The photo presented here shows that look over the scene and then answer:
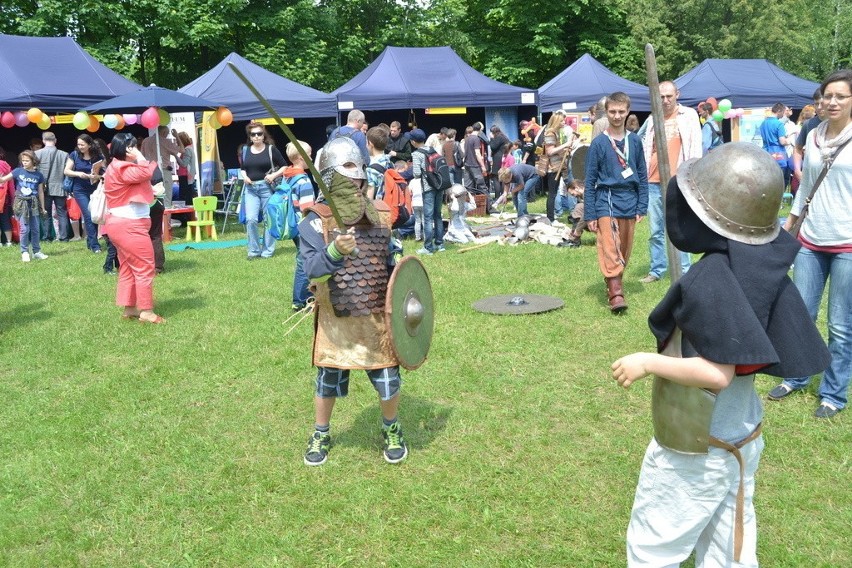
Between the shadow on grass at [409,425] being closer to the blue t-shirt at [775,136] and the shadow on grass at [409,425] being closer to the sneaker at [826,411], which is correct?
the sneaker at [826,411]

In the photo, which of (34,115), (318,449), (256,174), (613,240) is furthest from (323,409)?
(34,115)

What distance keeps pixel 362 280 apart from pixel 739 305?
2.26 metres

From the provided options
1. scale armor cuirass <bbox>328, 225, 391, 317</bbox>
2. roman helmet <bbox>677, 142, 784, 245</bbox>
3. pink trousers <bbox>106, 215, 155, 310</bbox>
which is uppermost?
roman helmet <bbox>677, 142, 784, 245</bbox>

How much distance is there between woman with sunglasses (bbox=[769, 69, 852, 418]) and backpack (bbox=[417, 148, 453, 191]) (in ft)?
22.0

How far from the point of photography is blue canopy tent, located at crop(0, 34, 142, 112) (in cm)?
1462

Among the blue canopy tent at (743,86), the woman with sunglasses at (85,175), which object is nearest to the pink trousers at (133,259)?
the woman with sunglasses at (85,175)

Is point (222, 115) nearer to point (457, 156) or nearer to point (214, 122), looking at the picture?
point (214, 122)

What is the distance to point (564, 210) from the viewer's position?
49.5ft

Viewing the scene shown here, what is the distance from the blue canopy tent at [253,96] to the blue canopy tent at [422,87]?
26.1 inches

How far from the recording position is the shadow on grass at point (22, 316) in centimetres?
795

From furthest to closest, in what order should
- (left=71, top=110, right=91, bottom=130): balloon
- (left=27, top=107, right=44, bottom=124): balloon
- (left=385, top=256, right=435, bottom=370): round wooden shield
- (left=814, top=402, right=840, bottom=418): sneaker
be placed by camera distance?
1. (left=27, top=107, right=44, bottom=124): balloon
2. (left=71, top=110, right=91, bottom=130): balloon
3. (left=814, top=402, right=840, bottom=418): sneaker
4. (left=385, top=256, right=435, bottom=370): round wooden shield

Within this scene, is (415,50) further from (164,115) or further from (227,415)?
(227,415)

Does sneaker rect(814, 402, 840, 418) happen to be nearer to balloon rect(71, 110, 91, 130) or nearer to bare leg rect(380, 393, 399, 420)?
bare leg rect(380, 393, 399, 420)

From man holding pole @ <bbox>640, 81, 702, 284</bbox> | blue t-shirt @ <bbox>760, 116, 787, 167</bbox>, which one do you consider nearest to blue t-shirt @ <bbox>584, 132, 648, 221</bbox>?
man holding pole @ <bbox>640, 81, 702, 284</bbox>
